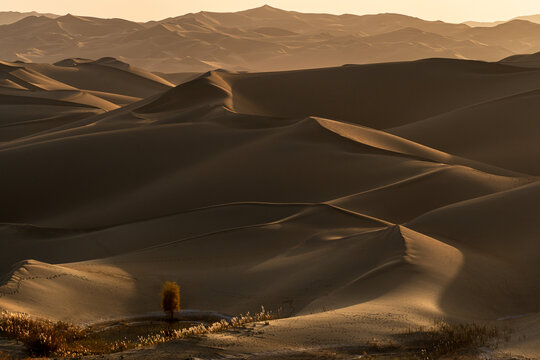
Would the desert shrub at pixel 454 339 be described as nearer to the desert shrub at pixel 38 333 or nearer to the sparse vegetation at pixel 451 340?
the sparse vegetation at pixel 451 340

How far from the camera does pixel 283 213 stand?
1123 cm

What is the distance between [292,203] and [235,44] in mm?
77194

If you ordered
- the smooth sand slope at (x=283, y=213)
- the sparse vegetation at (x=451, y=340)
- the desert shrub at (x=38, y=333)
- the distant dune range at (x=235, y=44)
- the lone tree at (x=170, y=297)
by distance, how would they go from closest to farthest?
the sparse vegetation at (x=451, y=340)
the desert shrub at (x=38, y=333)
the lone tree at (x=170, y=297)
the smooth sand slope at (x=283, y=213)
the distant dune range at (x=235, y=44)

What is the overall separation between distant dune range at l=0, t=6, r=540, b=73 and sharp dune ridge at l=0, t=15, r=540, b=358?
50.0m

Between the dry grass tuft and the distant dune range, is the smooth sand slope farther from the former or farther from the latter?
the distant dune range

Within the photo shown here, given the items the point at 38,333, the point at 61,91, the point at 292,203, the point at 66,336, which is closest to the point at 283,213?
the point at 292,203

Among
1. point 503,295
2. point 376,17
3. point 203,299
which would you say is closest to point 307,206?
point 203,299

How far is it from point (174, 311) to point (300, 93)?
17.9 meters

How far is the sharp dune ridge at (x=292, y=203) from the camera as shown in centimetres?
703

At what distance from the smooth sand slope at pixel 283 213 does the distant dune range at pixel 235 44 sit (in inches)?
2190

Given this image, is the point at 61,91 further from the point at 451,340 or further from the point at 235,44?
the point at 235,44

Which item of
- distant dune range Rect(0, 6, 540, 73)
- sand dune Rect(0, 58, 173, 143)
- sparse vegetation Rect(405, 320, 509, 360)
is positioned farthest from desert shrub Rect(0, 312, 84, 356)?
distant dune range Rect(0, 6, 540, 73)

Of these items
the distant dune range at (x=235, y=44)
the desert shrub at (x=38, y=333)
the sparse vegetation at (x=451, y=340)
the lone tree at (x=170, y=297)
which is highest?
the distant dune range at (x=235, y=44)

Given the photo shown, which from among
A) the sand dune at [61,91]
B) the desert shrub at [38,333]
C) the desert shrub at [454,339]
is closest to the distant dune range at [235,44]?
the sand dune at [61,91]
